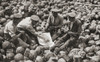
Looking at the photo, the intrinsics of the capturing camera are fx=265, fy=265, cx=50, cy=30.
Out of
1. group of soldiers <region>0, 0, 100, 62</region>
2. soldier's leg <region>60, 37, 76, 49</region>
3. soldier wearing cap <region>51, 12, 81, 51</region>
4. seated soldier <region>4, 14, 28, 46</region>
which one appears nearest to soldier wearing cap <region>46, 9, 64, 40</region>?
group of soldiers <region>0, 0, 100, 62</region>

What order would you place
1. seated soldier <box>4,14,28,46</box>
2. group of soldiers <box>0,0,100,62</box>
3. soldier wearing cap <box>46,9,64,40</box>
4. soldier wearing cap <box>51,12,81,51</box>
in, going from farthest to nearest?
1. soldier wearing cap <box>46,9,64,40</box>
2. soldier wearing cap <box>51,12,81,51</box>
3. seated soldier <box>4,14,28,46</box>
4. group of soldiers <box>0,0,100,62</box>

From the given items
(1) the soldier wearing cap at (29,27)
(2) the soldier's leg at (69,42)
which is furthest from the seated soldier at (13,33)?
(2) the soldier's leg at (69,42)

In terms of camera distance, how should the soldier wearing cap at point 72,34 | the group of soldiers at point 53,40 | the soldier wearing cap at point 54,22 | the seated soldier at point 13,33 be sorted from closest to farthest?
the group of soldiers at point 53,40, the seated soldier at point 13,33, the soldier wearing cap at point 72,34, the soldier wearing cap at point 54,22

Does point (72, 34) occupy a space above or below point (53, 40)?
above

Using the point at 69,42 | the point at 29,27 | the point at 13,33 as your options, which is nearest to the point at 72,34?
the point at 69,42

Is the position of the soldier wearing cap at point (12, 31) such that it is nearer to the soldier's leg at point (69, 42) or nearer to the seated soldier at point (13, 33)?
the seated soldier at point (13, 33)

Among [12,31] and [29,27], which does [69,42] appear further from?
[12,31]

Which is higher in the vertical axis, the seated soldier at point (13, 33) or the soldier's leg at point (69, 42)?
the seated soldier at point (13, 33)

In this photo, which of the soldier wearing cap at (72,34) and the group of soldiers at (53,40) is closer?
the group of soldiers at (53,40)

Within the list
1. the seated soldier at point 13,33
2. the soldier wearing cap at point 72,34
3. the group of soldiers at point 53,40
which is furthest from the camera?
the soldier wearing cap at point 72,34

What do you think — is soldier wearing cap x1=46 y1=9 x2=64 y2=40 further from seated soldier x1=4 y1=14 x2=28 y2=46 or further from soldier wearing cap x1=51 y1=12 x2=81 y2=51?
seated soldier x1=4 y1=14 x2=28 y2=46

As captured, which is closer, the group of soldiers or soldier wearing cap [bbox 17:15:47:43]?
the group of soldiers

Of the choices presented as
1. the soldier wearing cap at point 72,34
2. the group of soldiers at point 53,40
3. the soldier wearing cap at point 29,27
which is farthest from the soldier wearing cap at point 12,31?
the soldier wearing cap at point 72,34

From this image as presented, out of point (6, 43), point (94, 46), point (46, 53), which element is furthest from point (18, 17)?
point (94, 46)
